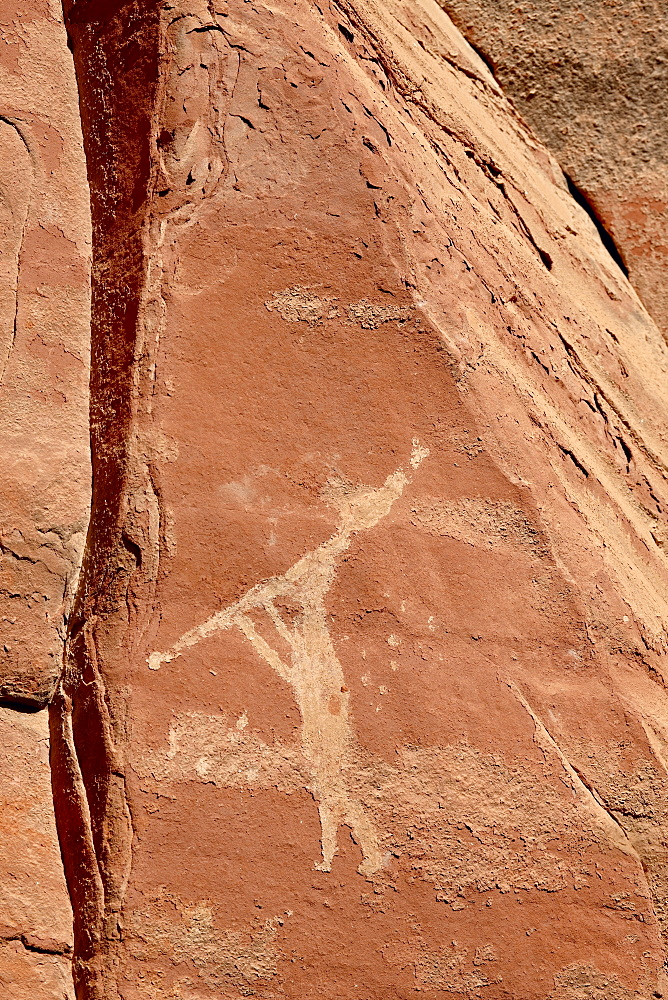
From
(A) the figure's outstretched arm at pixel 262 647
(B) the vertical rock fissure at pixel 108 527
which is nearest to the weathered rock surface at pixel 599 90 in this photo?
(B) the vertical rock fissure at pixel 108 527

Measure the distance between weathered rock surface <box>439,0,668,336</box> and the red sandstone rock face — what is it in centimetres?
82

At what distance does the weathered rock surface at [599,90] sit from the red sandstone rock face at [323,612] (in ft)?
2.68

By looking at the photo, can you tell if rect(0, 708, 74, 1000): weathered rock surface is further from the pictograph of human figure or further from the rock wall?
the pictograph of human figure

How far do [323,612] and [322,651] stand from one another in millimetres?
93

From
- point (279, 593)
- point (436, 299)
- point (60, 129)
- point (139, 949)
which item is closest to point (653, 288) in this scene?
point (436, 299)

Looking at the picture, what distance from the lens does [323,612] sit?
2.01 metres

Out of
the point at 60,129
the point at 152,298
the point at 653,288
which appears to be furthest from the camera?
the point at 653,288

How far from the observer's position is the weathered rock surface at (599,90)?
2.63 m

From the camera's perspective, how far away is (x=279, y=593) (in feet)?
6.57

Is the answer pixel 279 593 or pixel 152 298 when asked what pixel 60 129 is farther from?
pixel 279 593

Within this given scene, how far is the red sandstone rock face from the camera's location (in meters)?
1.94

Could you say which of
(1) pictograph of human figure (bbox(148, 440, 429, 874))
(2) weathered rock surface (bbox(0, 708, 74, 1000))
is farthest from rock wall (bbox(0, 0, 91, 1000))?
(1) pictograph of human figure (bbox(148, 440, 429, 874))

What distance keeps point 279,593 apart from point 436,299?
82 centimetres

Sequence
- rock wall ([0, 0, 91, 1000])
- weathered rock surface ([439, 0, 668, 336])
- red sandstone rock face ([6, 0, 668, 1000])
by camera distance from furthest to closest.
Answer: weathered rock surface ([439, 0, 668, 336]) → rock wall ([0, 0, 91, 1000]) → red sandstone rock face ([6, 0, 668, 1000])
